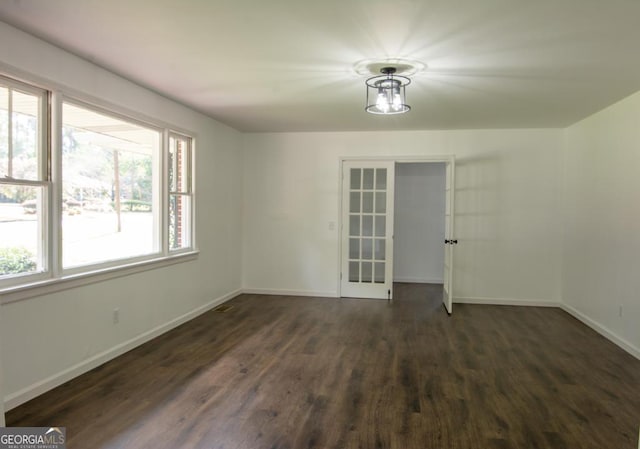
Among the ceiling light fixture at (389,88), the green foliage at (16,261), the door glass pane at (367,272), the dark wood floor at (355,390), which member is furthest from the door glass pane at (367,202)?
the green foliage at (16,261)

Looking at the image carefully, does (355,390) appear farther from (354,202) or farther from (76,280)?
(354,202)

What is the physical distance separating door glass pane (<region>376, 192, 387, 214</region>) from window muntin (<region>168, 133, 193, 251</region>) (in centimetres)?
278

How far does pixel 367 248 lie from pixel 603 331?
311 cm

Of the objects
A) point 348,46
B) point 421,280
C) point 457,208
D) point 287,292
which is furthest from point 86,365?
point 421,280

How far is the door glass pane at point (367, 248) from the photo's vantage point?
6.17 meters

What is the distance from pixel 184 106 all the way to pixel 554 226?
522cm

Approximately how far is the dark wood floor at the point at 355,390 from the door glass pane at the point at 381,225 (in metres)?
1.72

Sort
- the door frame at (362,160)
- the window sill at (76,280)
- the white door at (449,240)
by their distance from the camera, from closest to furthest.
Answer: the window sill at (76,280)
the white door at (449,240)
the door frame at (362,160)

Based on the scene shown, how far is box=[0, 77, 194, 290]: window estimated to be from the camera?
8.90 ft

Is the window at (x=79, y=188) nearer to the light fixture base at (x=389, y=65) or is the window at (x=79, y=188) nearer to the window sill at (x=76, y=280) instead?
the window sill at (x=76, y=280)

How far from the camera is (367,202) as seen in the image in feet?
20.2

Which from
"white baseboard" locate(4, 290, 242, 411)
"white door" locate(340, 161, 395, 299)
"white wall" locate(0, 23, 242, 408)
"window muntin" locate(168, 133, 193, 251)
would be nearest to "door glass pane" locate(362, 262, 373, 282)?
"white door" locate(340, 161, 395, 299)

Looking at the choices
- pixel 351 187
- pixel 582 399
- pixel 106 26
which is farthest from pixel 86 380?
pixel 351 187

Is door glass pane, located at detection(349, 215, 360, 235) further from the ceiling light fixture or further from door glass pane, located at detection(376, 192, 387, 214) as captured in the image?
the ceiling light fixture
